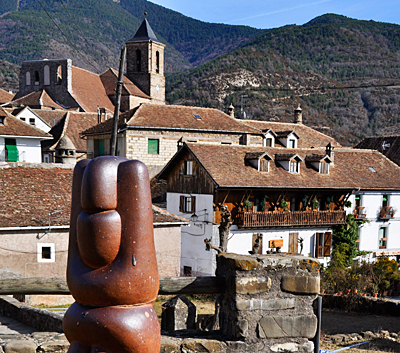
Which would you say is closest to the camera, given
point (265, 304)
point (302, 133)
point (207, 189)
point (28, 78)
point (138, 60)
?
point (265, 304)

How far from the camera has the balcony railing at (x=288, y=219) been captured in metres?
28.5

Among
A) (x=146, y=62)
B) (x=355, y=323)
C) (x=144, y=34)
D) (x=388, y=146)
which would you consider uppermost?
(x=144, y=34)

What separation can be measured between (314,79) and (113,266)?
110 meters

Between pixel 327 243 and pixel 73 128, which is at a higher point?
pixel 73 128

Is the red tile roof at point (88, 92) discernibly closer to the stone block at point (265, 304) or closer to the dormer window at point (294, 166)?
the dormer window at point (294, 166)

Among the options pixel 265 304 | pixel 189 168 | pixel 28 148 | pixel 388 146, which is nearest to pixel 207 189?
A: pixel 189 168

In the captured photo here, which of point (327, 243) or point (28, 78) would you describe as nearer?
point (327, 243)

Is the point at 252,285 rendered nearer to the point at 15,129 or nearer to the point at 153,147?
the point at 153,147

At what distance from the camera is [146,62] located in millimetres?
77438

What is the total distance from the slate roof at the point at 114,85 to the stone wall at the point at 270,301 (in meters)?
68.2

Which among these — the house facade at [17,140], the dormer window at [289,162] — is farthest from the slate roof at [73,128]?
the dormer window at [289,162]

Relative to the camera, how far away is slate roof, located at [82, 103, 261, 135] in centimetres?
3600

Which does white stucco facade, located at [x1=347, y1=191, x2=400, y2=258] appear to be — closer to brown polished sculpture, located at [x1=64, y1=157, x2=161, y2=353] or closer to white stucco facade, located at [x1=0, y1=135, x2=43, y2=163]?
white stucco facade, located at [x1=0, y1=135, x2=43, y2=163]

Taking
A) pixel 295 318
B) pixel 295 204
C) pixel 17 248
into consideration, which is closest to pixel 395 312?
pixel 295 318
